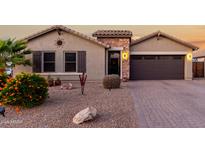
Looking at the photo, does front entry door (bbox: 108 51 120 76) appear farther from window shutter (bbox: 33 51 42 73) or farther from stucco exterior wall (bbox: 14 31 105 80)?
window shutter (bbox: 33 51 42 73)

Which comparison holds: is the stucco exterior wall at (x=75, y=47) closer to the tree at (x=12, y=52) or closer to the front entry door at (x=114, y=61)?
the tree at (x=12, y=52)

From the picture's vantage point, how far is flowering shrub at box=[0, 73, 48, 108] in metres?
8.44

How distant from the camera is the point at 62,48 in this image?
1848 cm

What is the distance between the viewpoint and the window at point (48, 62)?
60.8 feet

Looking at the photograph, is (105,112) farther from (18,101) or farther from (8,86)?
(8,86)

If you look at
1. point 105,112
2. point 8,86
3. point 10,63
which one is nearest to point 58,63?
point 10,63

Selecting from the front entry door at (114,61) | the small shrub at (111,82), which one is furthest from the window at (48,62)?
the small shrub at (111,82)

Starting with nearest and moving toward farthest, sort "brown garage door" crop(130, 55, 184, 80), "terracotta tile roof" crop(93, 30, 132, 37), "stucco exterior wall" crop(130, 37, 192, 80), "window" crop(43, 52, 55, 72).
A: "window" crop(43, 52, 55, 72) < "terracotta tile roof" crop(93, 30, 132, 37) < "stucco exterior wall" crop(130, 37, 192, 80) < "brown garage door" crop(130, 55, 184, 80)

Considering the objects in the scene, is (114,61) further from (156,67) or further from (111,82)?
(111,82)

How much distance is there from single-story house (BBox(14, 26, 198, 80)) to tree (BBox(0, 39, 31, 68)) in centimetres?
154

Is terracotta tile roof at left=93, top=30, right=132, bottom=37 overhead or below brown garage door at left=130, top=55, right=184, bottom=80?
overhead

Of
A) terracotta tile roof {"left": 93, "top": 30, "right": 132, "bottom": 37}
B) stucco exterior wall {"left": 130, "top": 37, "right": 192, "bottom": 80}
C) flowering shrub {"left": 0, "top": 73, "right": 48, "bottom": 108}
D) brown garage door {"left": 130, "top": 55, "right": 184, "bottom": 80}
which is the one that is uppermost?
terracotta tile roof {"left": 93, "top": 30, "right": 132, "bottom": 37}

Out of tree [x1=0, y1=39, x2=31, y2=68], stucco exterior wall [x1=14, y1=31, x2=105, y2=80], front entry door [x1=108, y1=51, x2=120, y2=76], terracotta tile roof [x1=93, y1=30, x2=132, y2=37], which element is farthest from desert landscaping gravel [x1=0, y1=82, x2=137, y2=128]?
front entry door [x1=108, y1=51, x2=120, y2=76]

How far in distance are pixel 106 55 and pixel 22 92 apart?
38.9 ft
